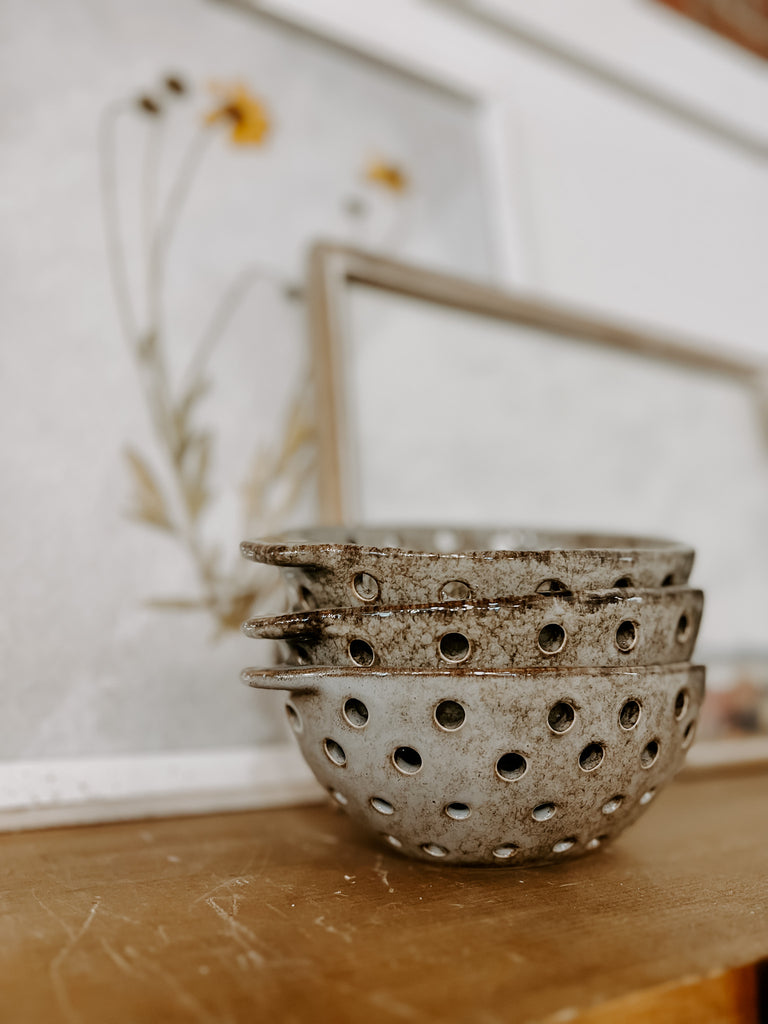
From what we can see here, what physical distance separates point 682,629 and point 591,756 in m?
0.09

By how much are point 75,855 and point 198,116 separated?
1.80ft

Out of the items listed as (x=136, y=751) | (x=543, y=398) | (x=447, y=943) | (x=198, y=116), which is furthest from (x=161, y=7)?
(x=447, y=943)

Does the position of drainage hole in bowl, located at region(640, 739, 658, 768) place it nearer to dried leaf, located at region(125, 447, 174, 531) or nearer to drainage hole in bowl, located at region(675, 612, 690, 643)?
drainage hole in bowl, located at region(675, 612, 690, 643)

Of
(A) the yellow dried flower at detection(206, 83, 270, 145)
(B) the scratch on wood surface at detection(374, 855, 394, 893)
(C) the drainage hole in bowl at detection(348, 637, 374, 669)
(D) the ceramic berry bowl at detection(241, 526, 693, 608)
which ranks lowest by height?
(B) the scratch on wood surface at detection(374, 855, 394, 893)

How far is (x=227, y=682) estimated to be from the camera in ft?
1.83

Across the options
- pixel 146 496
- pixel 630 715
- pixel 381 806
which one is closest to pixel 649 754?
pixel 630 715

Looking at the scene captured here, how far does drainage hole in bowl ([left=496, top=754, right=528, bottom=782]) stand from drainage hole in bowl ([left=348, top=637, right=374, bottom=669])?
7 centimetres

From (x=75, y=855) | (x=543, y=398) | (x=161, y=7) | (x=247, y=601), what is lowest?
(x=75, y=855)

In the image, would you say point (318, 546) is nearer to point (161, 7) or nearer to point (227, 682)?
point (227, 682)

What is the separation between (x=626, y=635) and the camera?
0.36 m

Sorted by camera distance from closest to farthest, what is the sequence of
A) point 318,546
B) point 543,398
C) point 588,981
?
point 588,981 → point 318,546 → point 543,398

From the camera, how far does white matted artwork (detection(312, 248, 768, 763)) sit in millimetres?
632

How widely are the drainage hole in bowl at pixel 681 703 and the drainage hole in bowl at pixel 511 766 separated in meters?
0.09

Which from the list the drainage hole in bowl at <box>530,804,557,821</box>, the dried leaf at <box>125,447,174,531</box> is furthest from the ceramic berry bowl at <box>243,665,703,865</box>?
the dried leaf at <box>125,447,174,531</box>
